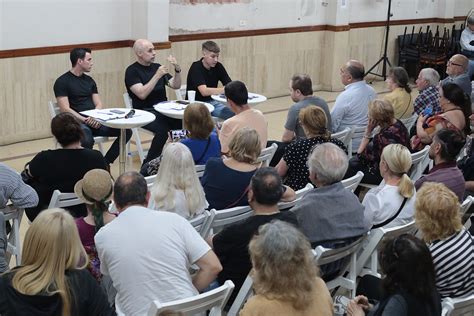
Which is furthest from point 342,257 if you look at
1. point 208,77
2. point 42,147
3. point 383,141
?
point 42,147

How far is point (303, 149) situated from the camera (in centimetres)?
528

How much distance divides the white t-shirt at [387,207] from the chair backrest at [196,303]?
1432 mm

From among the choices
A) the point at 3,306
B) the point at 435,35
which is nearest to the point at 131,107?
the point at 3,306

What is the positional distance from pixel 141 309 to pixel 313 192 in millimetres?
1264

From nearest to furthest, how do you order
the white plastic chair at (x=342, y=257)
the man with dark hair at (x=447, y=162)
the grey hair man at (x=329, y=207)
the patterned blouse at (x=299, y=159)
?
the white plastic chair at (x=342, y=257), the grey hair man at (x=329, y=207), the man with dark hair at (x=447, y=162), the patterned blouse at (x=299, y=159)

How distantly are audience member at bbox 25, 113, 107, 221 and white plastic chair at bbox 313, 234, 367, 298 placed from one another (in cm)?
179

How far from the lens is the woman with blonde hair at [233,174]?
450 cm

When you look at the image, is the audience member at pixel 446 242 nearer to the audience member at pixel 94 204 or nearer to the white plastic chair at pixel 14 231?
the audience member at pixel 94 204

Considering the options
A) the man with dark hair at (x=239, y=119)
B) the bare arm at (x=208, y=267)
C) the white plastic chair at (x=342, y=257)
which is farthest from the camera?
the man with dark hair at (x=239, y=119)

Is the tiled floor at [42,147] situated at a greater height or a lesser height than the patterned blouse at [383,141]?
lesser

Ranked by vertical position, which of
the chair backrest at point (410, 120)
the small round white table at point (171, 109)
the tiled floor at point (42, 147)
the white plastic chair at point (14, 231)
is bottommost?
the tiled floor at point (42, 147)

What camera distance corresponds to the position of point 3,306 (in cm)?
288

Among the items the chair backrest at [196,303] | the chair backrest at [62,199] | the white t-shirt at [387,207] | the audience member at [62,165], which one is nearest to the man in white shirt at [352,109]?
the white t-shirt at [387,207]

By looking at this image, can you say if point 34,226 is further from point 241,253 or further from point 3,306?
point 241,253
